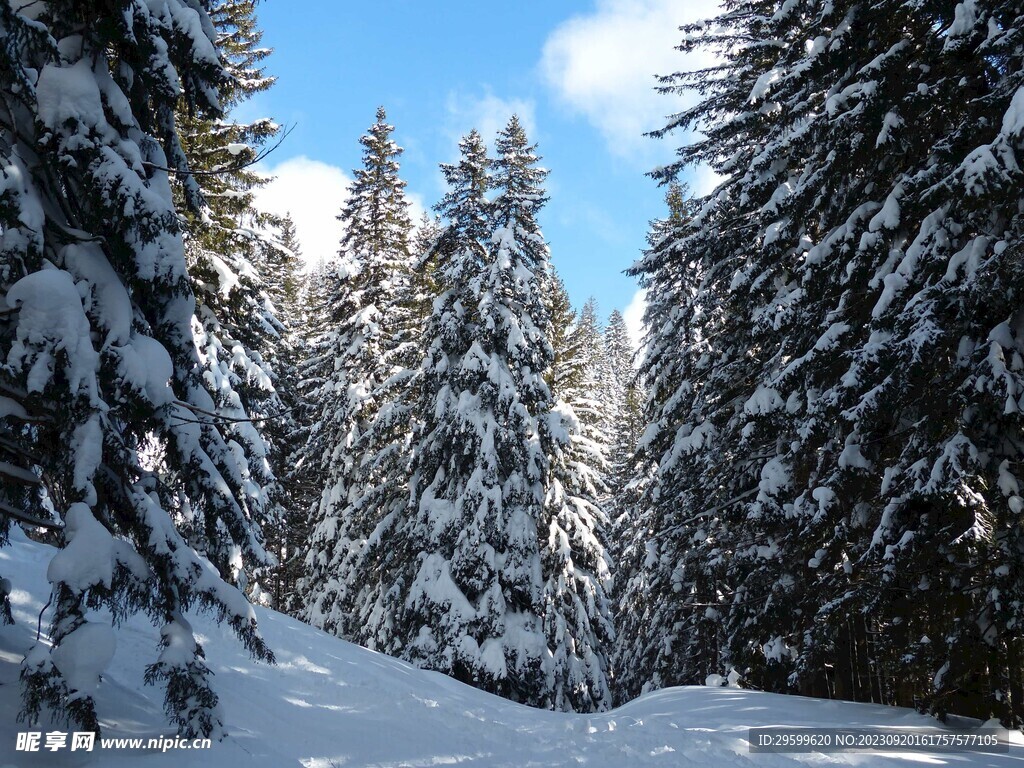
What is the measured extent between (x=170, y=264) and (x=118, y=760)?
3.98m

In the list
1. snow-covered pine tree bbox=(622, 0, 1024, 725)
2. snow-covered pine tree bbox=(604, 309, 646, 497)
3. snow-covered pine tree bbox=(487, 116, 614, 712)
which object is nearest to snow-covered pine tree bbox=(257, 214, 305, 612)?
snow-covered pine tree bbox=(487, 116, 614, 712)

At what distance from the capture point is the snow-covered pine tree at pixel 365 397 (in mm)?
19500

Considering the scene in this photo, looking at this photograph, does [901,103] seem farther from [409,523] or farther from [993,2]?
[409,523]

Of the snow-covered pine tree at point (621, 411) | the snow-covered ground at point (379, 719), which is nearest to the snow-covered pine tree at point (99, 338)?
the snow-covered ground at point (379, 719)

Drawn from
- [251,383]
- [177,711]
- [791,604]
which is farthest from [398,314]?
[177,711]

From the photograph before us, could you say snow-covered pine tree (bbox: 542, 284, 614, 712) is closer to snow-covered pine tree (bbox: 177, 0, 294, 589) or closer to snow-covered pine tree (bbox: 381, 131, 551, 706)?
snow-covered pine tree (bbox: 381, 131, 551, 706)

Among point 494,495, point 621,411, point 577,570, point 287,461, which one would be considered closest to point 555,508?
point 577,570

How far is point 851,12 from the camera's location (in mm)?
9812

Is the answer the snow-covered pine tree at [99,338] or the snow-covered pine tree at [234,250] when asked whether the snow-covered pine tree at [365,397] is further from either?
the snow-covered pine tree at [99,338]

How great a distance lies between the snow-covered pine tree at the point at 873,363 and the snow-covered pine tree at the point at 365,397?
8997 mm

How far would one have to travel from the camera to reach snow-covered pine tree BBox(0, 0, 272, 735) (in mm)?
4855

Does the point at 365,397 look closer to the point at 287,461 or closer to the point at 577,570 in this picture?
the point at 577,570

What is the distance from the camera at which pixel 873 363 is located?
8.09 m

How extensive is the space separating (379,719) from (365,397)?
13.1m
